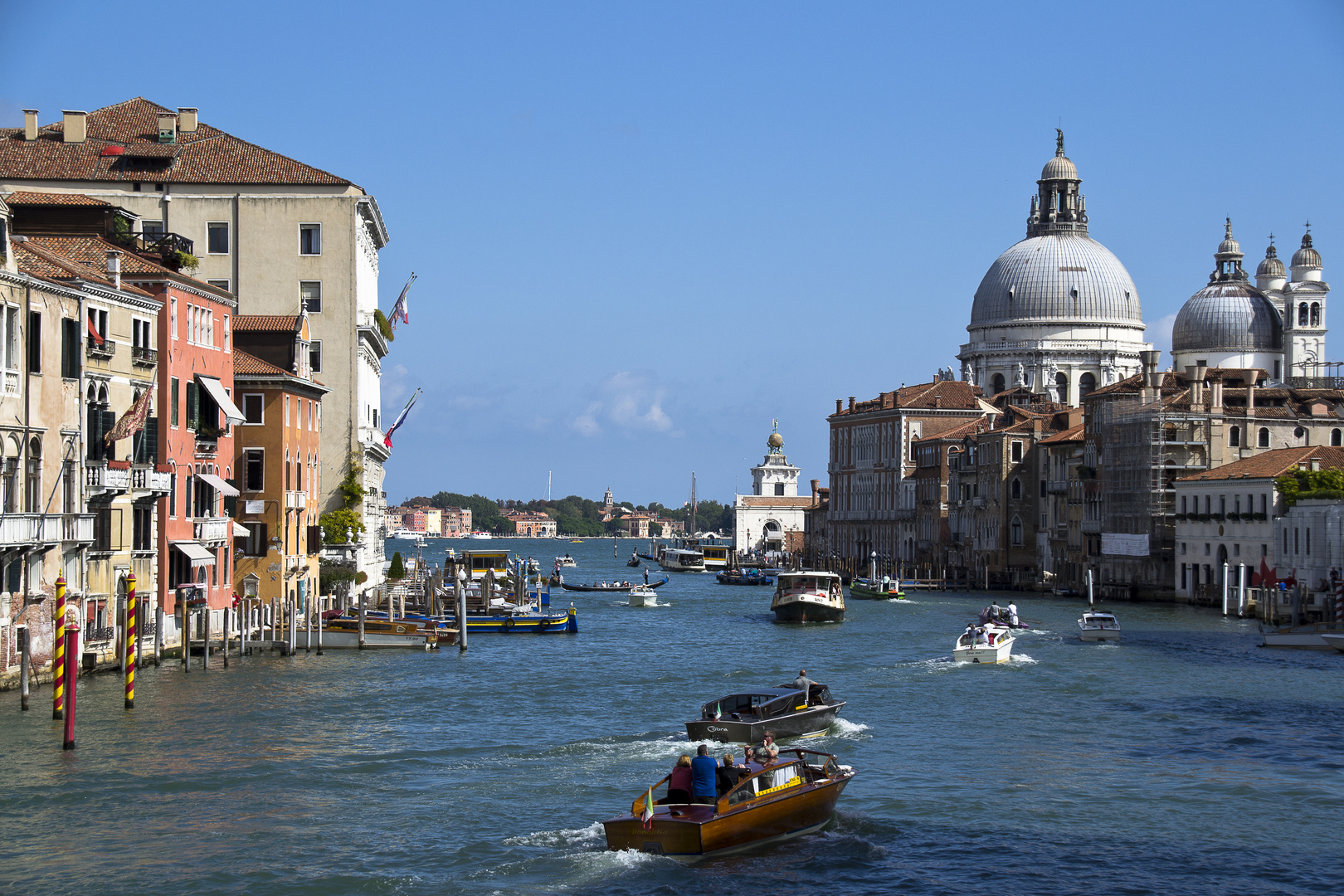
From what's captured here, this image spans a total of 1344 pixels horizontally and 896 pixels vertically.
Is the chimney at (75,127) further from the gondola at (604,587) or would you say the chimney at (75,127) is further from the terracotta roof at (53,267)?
the gondola at (604,587)

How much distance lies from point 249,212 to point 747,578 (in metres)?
49.9

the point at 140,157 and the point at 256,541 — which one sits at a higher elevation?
the point at 140,157

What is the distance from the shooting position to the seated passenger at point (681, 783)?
18.8m

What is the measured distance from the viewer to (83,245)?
35.0m

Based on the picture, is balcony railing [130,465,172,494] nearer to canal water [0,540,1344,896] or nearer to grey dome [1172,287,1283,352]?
canal water [0,540,1344,896]

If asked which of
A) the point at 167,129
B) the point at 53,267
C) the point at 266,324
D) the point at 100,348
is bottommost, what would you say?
the point at 100,348

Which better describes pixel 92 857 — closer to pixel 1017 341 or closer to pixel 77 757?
pixel 77 757

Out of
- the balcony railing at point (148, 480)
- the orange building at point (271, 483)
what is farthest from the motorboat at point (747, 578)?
the balcony railing at point (148, 480)

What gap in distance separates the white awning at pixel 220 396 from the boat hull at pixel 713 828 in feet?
65.1

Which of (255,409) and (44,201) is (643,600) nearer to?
(255,409)

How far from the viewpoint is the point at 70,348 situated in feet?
95.2

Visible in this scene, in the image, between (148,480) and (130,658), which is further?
(148,480)

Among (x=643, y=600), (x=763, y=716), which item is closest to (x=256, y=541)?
A: (x=763, y=716)

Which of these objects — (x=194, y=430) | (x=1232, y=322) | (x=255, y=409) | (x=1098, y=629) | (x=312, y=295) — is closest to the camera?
(x=194, y=430)
